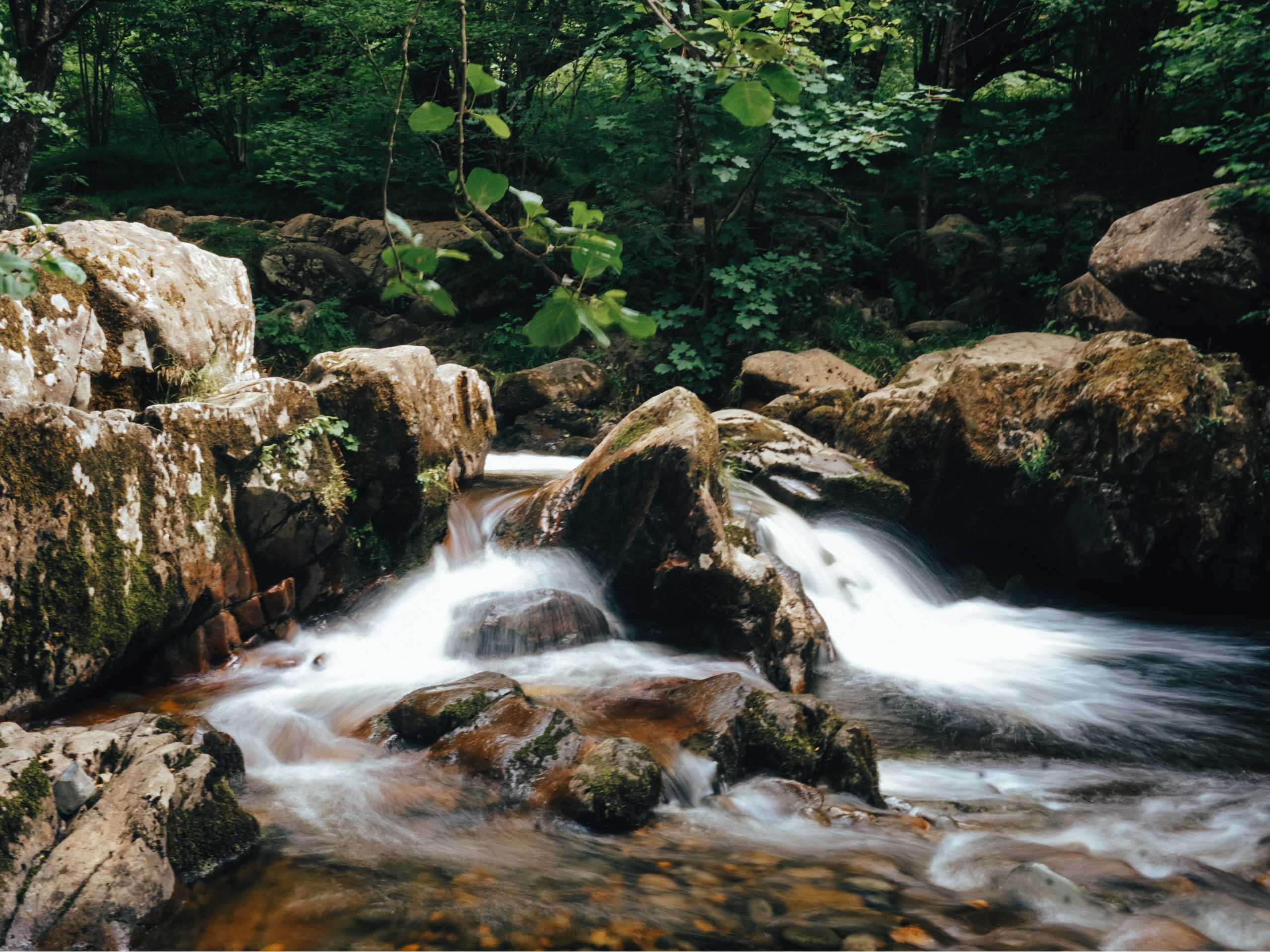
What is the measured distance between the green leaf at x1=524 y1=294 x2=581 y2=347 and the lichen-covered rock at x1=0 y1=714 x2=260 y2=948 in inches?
113

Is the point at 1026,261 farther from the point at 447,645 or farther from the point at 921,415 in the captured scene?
the point at 447,645

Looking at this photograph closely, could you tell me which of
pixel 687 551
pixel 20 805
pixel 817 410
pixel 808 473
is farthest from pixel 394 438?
pixel 817 410

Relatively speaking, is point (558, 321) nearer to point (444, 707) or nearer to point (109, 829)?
point (109, 829)

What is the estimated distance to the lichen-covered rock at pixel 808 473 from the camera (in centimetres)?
833

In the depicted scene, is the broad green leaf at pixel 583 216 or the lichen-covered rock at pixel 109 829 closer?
the broad green leaf at pixel 583 216

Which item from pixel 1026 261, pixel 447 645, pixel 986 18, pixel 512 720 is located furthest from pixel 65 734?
pixel 986 18

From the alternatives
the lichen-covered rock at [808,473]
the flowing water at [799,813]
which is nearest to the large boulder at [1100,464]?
the lichen-covered rock at [808,473]

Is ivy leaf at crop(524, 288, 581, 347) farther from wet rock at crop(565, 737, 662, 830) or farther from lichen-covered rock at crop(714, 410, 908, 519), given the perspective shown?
lichen-covered rock at crop(714, 410, 908, 519)

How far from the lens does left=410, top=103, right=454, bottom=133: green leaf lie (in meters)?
1.16

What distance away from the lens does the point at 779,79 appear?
1275 mm

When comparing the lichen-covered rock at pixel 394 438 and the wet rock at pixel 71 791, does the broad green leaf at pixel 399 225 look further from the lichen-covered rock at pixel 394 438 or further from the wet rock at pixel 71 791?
the lichen-covered rock at pixel 394 438

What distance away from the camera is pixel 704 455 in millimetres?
6465

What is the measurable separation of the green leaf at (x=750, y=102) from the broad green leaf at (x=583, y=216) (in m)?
0.27

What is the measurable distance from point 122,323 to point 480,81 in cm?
527
